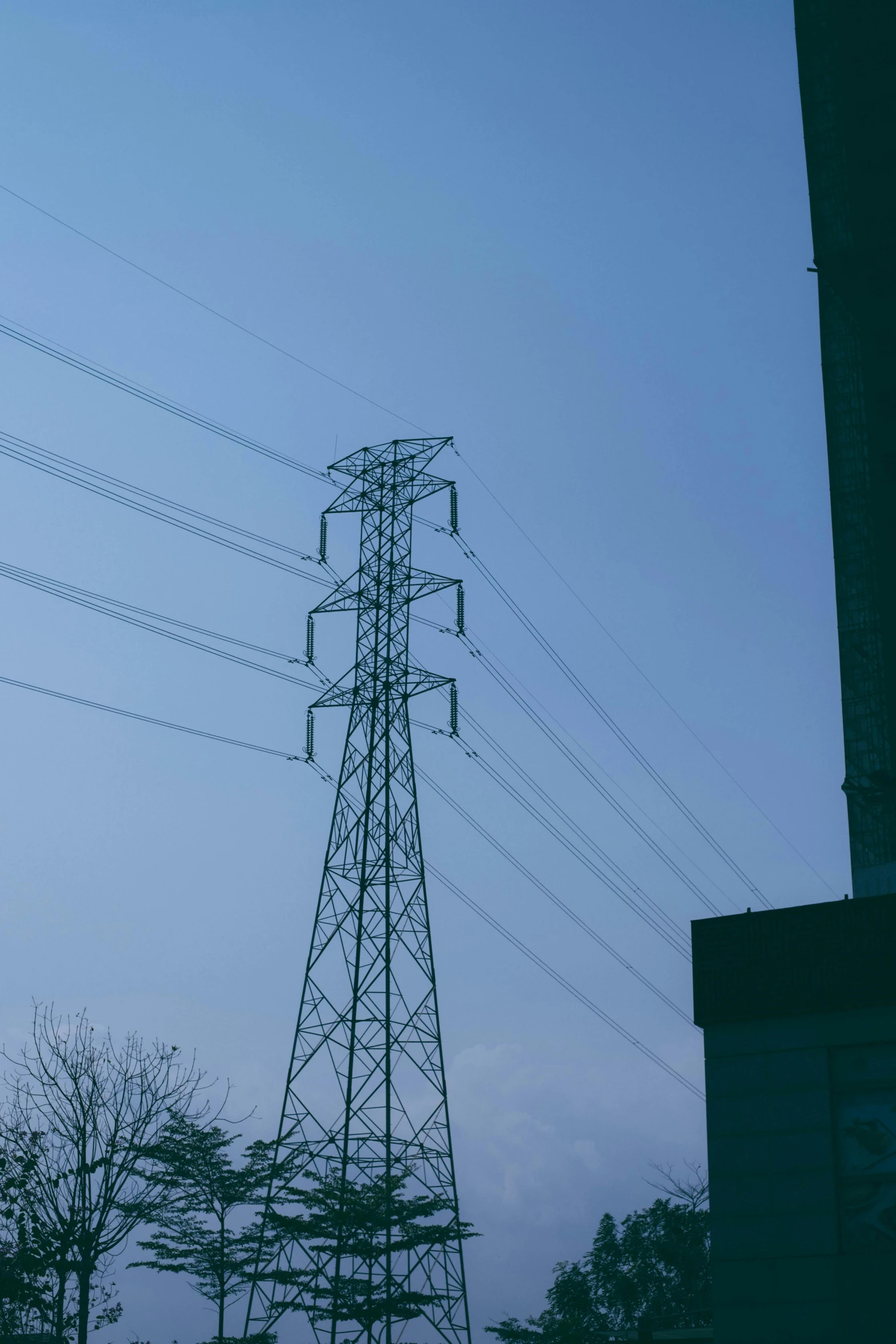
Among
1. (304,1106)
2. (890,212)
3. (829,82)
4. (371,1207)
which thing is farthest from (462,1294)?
(829,82)

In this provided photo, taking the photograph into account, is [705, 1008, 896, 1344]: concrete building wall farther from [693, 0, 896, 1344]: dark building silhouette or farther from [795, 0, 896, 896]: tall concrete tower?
[795, 0, 896, 896]: tall concrete tower

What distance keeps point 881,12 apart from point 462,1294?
41.5m

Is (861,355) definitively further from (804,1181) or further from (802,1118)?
(804,1181)

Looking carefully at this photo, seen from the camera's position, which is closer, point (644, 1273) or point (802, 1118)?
point (802, 1118)

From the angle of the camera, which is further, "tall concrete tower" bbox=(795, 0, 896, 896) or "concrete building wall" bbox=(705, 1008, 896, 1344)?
"tall concrete tower" bbox=(795, 0, 896, 896)

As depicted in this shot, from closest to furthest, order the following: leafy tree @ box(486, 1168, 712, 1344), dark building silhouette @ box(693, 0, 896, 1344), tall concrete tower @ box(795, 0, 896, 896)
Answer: dark building silhouette @ box(693, 0, 896, 1344) < tall concrete tower @ box(795, 0, 896, 896) < leafy tree @ box(486, 1168, 712, 1344)

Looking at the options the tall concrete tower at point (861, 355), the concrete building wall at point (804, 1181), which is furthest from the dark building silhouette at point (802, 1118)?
the tall concrete tower at point (861, 355)

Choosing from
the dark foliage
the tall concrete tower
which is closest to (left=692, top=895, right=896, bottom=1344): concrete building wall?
the tall concrete tower

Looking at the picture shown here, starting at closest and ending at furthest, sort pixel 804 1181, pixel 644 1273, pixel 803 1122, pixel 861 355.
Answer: pixel 804 1181 < pixel 803 1122 < pixel 861 355 < pixel 644 1273

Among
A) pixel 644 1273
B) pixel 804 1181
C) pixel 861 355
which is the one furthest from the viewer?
pixel 644 1273

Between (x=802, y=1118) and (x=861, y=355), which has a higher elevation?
(x=861, y=355)

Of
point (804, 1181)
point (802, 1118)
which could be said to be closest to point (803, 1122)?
point (802, 1118)

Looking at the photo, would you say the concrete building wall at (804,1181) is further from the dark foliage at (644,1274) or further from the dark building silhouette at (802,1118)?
the dark foliage at (644,1274)

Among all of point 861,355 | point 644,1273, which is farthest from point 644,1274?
point 861,355
